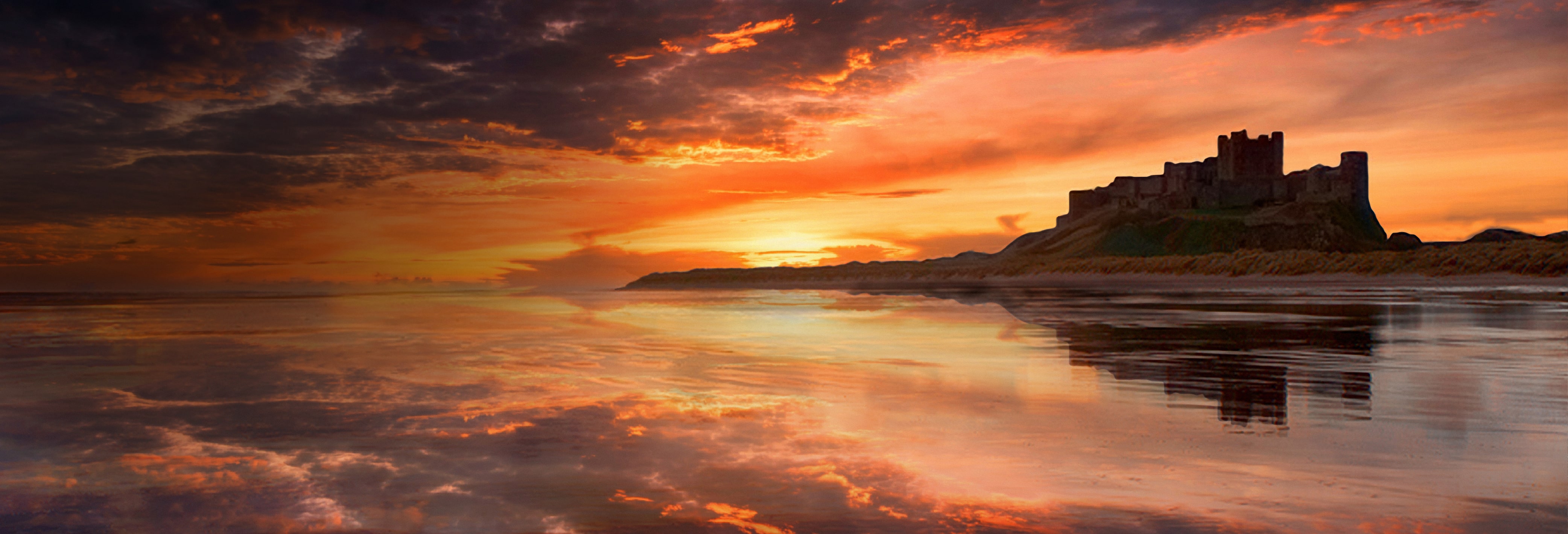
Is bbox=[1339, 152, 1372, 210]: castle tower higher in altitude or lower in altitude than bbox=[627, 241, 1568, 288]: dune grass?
higher

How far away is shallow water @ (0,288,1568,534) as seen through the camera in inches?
179

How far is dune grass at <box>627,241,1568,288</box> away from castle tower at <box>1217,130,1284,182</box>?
291 ft

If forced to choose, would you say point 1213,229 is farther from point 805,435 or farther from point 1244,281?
point 805,435

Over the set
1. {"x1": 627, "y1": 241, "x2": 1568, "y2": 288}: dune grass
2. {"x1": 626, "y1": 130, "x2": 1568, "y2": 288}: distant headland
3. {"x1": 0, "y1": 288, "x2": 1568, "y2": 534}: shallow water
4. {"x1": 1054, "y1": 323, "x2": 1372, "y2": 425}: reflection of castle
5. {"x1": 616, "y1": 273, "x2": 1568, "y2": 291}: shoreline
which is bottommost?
{"x1": 0, "y1": 288, "x2": 1568, "y2": 534}: shallow water

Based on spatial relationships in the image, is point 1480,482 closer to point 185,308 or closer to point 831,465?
point 831,465

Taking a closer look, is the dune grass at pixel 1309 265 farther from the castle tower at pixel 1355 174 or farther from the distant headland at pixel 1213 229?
the castle tower at pixel 1355 174

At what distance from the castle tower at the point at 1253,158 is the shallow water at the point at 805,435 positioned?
20067 cm

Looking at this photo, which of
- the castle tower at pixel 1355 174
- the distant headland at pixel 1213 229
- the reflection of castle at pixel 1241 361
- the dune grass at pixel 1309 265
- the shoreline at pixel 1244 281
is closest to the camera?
the reflection of castle at pixel 1241 361

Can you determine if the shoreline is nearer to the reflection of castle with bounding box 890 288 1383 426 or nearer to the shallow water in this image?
the reflection of castle with bounding box 890 288 1383 426

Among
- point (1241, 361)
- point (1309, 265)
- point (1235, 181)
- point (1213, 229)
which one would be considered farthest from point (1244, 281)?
point (1235, 181)

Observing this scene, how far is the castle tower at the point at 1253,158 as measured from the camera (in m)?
194

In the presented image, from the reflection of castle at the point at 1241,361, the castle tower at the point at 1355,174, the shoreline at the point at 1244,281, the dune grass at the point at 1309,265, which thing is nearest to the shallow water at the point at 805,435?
the reflection of castle at the point at 1241,361

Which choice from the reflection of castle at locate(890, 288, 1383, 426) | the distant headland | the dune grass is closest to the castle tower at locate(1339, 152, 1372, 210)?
the distant headland

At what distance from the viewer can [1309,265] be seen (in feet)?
209
